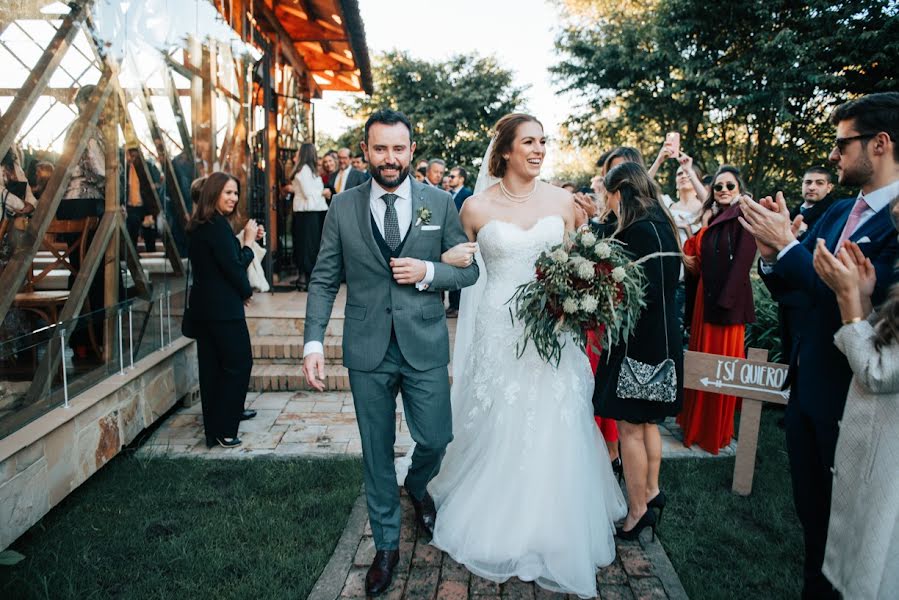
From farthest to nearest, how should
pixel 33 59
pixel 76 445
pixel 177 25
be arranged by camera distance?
pixel 177 25, pixel 76 445, pixel 33 59

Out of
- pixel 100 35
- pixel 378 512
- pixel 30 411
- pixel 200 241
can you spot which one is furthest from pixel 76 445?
pixel 100 35

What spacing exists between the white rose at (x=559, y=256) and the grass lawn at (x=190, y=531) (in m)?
2.05

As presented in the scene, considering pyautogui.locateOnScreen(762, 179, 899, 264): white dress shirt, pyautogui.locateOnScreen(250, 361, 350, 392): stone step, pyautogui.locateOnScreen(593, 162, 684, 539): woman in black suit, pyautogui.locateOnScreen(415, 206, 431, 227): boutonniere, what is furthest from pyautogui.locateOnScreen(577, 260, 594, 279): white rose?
pyautogui.locateOnScreen(250, 361, 350, 392): stone step

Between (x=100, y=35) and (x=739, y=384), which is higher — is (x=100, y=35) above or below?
above

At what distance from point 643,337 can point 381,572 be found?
1.85m

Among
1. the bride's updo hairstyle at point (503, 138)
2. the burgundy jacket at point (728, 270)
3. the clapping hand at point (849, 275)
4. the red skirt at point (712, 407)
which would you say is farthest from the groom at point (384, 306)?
the red skirt at point (712, 407)

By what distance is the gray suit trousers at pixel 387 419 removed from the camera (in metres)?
3.07

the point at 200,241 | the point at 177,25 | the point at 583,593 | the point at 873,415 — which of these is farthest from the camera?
the point at 177,25

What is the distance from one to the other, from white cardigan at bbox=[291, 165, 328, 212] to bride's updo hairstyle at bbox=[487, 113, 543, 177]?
566 cm

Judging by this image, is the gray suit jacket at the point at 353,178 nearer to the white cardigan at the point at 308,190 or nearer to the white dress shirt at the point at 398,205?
the white cardigan at the point at 308,190

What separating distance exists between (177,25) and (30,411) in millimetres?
4489

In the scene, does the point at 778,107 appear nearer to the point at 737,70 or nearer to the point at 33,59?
the point at 737,70

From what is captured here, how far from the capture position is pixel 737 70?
56.5 ft

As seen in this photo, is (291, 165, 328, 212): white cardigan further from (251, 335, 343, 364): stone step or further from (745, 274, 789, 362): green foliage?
(745, 274, 789, 362): green foliage
